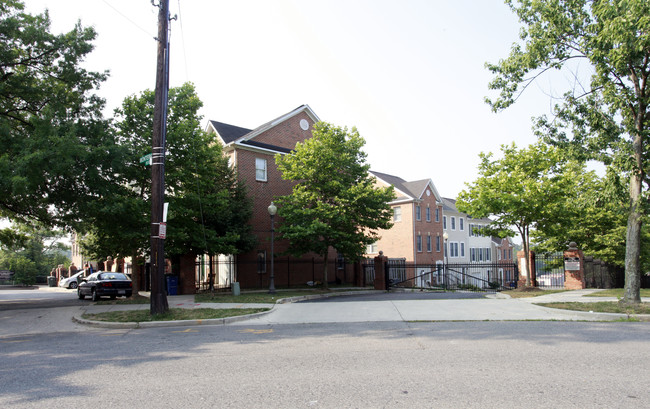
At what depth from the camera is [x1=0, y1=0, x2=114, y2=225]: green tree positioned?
45.5 ft

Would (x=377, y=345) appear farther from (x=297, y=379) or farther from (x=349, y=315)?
(x=349, y=315)

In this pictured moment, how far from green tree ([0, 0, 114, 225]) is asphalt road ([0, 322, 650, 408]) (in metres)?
6.62

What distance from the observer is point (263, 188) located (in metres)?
26.9

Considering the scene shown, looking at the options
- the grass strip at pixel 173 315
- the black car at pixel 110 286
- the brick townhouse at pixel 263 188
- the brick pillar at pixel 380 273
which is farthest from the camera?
the brick townhouse at pixel 263 188

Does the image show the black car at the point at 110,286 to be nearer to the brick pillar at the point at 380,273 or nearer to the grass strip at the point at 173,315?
the grass strip at the point at 173,315

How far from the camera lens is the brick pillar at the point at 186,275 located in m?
21.5

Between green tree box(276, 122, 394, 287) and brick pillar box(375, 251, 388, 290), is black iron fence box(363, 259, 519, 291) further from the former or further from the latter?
green tree box(276, 122, 394, 287)

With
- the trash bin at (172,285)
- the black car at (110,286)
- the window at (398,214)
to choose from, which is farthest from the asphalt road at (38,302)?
the window at (398,214)

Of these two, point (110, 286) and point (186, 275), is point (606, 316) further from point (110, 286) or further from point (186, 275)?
point (110, 286)

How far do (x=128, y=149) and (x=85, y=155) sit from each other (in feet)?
6.95

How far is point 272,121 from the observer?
28953mm

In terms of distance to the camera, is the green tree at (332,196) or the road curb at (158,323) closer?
the road curb at (158,323)

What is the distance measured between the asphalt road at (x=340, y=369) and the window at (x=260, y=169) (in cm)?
1771

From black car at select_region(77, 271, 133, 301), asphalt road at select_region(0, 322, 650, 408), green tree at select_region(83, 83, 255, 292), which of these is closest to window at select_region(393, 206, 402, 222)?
green tree at select_region(83, 83, 255, 292)
